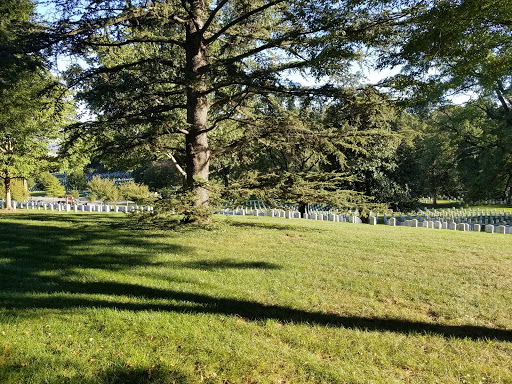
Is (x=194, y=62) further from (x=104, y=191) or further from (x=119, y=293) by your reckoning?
(x=104, y=191)

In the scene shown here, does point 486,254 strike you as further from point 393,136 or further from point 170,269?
point 170,269

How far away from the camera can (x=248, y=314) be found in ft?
14.2

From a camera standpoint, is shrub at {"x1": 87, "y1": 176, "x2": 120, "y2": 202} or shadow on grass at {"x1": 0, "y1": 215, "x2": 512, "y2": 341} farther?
shrub at {"x1": 87, "y1": 176, "x2": 120, "y2": 202}

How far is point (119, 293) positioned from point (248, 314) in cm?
197

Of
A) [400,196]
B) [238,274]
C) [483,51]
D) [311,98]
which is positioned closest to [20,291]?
[238,274]

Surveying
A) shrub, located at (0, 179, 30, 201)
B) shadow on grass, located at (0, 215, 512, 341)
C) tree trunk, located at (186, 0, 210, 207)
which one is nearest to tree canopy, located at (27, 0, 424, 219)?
tree trunk, located at (186, 0, 210, 207)

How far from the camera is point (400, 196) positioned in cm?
2166

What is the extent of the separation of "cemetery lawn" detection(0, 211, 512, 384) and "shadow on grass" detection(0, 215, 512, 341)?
27 millimetres

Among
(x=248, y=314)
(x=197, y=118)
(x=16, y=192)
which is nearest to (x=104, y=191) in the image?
(x=16, y=192)

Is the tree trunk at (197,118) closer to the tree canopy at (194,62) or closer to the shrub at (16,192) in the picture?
the tree canopy at (194,62)

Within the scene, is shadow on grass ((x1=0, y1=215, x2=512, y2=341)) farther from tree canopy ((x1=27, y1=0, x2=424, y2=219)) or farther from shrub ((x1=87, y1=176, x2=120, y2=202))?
shrub ((x1=87, y1=176, x2=120, y2=202))

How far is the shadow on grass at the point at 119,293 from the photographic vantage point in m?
4.21

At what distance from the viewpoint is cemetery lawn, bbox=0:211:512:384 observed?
313cm

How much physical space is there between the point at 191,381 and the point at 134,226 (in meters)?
8.22
